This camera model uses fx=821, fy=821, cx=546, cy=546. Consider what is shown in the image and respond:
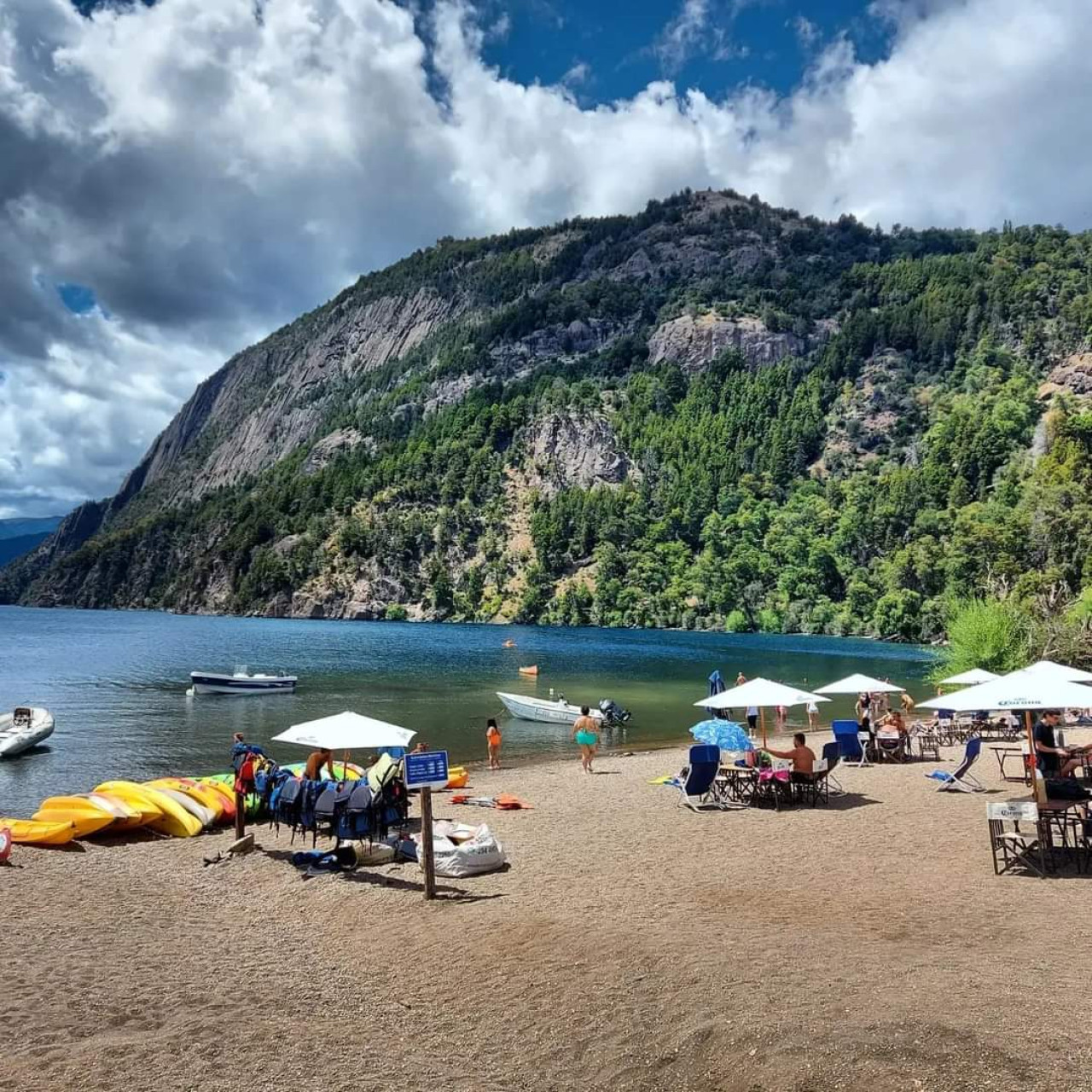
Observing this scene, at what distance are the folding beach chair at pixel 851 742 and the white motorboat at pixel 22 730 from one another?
27.8 metres

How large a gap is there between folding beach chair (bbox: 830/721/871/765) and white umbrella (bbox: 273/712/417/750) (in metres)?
12.5

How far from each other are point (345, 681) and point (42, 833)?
43042 mm

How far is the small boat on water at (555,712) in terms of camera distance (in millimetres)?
38281

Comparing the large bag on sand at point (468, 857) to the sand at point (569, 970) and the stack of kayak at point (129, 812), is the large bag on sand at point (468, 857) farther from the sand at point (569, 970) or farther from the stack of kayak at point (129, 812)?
the stack of kayak at point (129, 812)

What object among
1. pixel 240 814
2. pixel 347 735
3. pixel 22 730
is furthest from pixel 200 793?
pixel 22 730

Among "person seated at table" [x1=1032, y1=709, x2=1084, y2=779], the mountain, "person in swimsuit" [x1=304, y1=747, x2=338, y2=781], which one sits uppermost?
the mountain

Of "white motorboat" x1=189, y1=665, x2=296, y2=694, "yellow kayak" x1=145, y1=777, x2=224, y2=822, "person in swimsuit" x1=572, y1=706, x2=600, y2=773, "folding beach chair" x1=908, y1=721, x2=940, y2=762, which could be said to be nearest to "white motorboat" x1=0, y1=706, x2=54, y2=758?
"yellow kayak" x1=145, y1=777, x2=224, y2=822

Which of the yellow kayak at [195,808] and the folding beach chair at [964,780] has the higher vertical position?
the folding beach chair at [964,780]

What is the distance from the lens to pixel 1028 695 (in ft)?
45.9

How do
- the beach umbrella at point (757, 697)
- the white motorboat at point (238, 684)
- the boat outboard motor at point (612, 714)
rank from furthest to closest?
the white motorboat at point (238, 684) < the boat outboard motor at point (612, 714) < the beach umbrella at point (757, 697)

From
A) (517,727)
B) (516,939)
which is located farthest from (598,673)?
(516,939)

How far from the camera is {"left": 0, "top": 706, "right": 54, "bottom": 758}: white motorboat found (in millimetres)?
29203

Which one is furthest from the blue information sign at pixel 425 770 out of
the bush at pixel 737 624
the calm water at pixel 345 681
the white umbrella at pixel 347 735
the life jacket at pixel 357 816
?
the bush at pixel 737 624

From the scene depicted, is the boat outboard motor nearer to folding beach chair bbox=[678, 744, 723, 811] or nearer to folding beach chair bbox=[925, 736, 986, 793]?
folding beach chair bbox=[678, 744, 723, 811]
